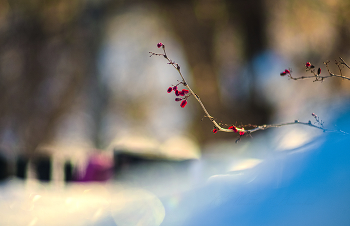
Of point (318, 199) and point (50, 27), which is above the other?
point (50, 27)

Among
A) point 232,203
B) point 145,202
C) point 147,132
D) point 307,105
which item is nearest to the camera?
point 232,203

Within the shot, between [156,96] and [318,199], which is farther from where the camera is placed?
[156,96]

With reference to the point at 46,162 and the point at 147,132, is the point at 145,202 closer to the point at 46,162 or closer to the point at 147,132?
the point at 147,132

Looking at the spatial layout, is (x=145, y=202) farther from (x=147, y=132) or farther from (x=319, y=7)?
(x=319, y=7)

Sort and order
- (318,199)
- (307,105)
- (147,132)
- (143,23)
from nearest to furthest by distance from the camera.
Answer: (318,199)
(307,105)
(147,132)
(143,23)

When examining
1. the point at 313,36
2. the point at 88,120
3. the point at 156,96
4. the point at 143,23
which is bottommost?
the point at 88,120

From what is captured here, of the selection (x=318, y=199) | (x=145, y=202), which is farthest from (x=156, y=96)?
(x=318, y=199)

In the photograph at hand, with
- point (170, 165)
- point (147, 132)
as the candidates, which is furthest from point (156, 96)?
point (170, 165)
